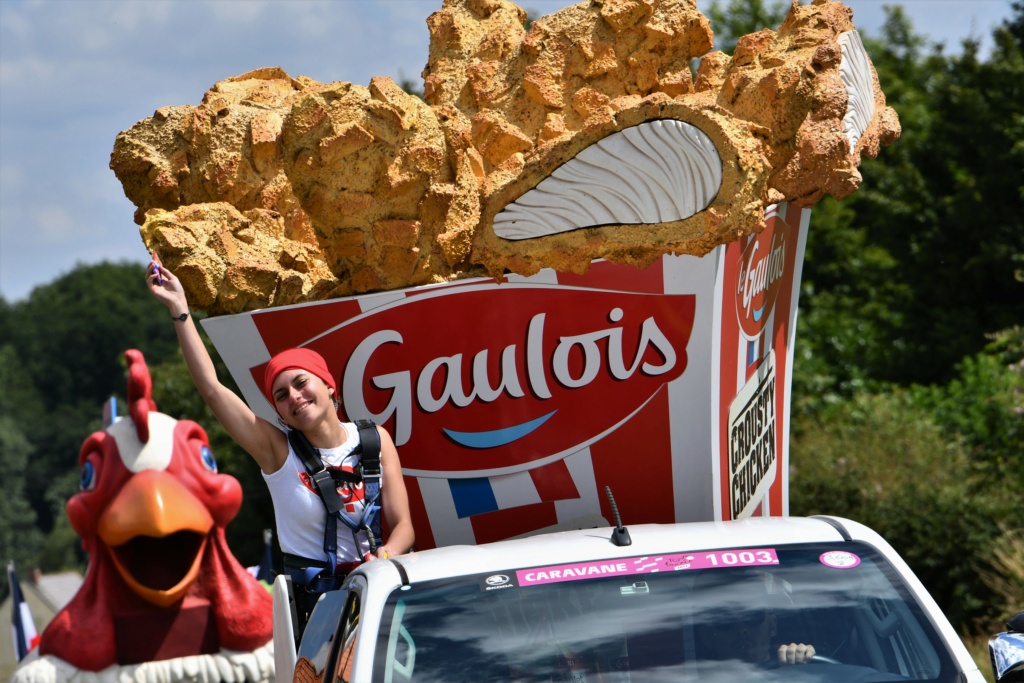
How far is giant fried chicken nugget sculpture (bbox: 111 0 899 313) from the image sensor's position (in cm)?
420

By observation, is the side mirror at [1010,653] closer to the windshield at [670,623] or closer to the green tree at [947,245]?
the windshield at [670,623]

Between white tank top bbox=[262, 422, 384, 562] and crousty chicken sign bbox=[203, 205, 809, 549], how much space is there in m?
0.33

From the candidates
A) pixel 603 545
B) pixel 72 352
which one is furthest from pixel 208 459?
pixel 72 352

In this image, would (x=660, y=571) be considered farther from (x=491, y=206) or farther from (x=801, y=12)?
(x=801, y=12)

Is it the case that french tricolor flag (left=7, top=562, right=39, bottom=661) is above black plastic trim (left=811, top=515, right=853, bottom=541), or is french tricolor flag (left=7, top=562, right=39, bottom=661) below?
below

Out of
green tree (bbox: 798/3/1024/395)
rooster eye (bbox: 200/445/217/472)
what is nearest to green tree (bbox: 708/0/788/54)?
green tree (bbox: 798/3/1024/395)

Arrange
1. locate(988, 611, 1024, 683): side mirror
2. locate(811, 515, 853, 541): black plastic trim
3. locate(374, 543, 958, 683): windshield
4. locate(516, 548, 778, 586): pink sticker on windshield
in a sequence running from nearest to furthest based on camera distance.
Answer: locate(988, 611, 1024, 683): side mirror, locate(374, 543, 958, 683): windshield, locate(516, 548, 778, 586): pink sticker on windshield, locate(811, 515, 853, 541): black plastic trim

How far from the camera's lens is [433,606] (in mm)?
3459

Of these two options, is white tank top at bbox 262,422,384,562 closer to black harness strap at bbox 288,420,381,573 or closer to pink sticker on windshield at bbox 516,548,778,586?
black harness strap at bbox 288,420,381,573

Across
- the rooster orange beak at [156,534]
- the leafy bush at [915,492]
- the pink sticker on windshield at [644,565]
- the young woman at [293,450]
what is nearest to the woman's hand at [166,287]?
the young woman at [293,450]

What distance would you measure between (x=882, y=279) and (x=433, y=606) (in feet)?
59.6

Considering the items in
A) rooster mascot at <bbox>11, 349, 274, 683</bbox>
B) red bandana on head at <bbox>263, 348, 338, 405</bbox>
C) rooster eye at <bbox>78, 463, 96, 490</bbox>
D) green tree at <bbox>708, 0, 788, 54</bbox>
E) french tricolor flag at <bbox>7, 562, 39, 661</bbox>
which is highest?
green tree at <bbox>708, 0, 788, 54</bbox>

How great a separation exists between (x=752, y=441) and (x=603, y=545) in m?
1.43

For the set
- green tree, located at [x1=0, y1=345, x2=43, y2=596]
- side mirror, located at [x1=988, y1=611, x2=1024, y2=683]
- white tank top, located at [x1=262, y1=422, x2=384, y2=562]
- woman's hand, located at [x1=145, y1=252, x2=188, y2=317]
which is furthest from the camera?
green tree, located at [x1=0, y1=345, x2=43, y2=596]
